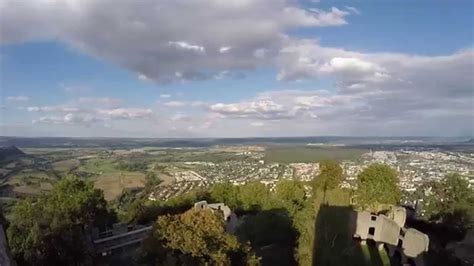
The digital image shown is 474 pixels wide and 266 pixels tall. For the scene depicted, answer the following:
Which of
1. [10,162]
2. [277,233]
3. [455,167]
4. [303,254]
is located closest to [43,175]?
[10,162]

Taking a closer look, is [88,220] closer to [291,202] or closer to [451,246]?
[291,202]

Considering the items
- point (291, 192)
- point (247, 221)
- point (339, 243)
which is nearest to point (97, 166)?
point (291, 192)

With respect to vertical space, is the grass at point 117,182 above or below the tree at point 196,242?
below

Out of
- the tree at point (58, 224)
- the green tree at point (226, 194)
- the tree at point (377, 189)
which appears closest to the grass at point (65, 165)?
the green tree at point (226, 194)

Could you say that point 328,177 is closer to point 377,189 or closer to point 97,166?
point 377,189

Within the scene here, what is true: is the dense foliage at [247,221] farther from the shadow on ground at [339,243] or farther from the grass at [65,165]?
the grass at [65,165]
